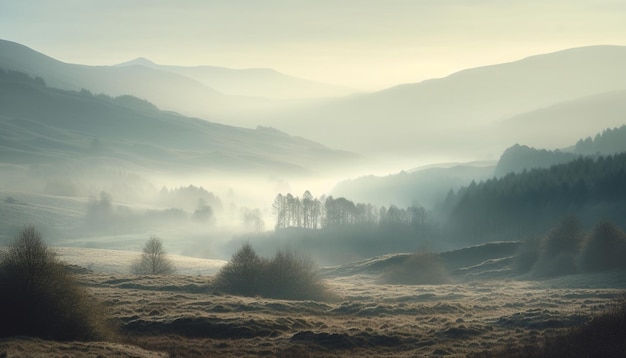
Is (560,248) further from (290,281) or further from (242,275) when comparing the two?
(242,275)

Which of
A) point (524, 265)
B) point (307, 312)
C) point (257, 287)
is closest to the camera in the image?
point (307, 312)

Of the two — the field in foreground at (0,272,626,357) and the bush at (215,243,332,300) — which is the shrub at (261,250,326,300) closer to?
the bush at (215,243,332,300)

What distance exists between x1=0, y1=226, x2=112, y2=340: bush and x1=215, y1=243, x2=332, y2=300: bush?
134ft

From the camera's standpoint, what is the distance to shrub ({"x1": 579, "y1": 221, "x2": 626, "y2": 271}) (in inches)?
4166

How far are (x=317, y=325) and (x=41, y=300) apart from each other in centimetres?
2195

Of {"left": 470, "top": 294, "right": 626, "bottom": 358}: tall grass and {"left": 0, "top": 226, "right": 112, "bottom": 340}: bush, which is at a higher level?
{"left": 0, "top": 226, "right": 112, "bottom": 340}: bush

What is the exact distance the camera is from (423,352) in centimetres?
4734

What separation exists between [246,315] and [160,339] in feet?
34.6

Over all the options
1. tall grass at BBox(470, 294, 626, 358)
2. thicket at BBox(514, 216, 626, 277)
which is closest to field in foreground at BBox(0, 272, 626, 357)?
tall grass at BBox(470, 294, 626, 358)

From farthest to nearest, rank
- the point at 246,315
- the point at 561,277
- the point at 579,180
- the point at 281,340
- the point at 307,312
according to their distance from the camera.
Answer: the point at 579,180
the point at 561,277
the point at 307,312
the point at 246,315
the point at 281,340

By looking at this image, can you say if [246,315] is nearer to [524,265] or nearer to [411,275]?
[411,275]

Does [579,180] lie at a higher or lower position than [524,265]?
higher

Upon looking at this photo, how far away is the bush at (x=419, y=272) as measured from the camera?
123938 mm

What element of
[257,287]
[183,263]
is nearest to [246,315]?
[257,287]
